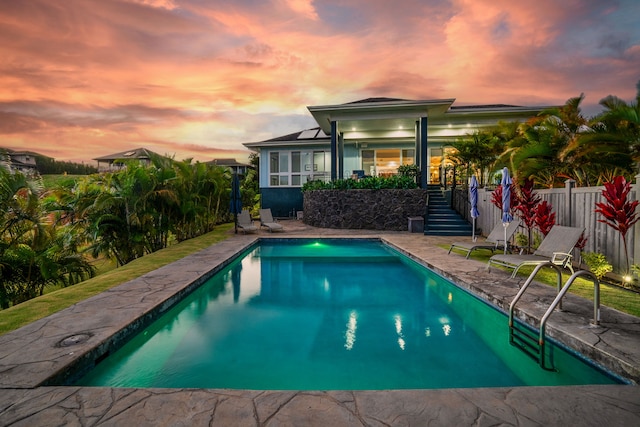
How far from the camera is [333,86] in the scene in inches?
864

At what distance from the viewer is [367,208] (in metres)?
15.6

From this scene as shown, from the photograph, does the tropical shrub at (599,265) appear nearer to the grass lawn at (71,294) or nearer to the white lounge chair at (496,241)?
the white lounge chair at (496,241)

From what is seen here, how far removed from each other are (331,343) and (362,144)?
61.4ft

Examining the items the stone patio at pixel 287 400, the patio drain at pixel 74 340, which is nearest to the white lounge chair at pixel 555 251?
the stone patio at pixel 287 400

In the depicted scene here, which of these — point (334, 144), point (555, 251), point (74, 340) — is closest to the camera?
point (74, 340)

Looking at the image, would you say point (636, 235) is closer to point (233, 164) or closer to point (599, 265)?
point (599, 265)

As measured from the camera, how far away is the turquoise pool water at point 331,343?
11.3 ft

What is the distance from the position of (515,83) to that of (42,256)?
2034 centimetres

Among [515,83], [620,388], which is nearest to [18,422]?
[620,388]

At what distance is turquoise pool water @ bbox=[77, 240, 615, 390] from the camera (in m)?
3.46

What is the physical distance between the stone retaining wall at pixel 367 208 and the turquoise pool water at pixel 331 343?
7571 mm

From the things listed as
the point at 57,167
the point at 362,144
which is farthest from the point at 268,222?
the point at 57,167

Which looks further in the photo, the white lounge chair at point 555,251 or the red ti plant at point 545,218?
the red ti plant at point 545,218

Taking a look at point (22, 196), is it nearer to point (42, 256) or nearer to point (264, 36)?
point (42, 256)
